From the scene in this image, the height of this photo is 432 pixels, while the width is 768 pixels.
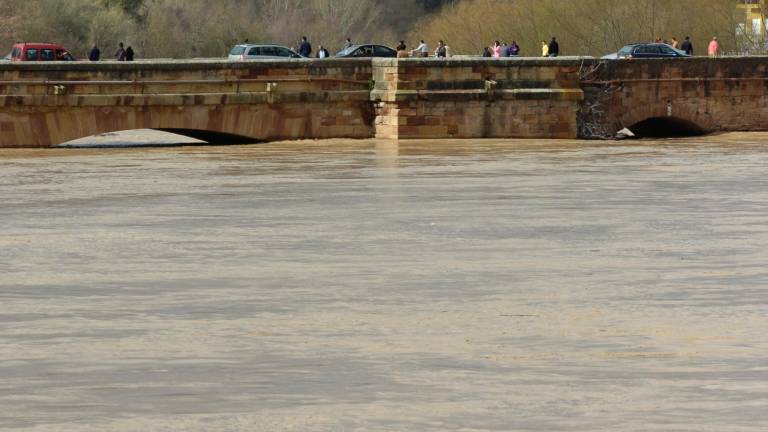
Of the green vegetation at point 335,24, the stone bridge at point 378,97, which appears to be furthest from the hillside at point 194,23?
the stone bridge at point 378,97

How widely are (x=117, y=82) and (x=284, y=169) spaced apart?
564cm

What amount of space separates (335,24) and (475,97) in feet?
173

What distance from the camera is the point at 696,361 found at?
12.2m

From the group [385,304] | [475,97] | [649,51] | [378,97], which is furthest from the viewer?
[649,51]

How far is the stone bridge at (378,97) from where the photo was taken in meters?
36.1

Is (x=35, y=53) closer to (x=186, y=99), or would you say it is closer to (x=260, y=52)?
(x=260, y=52)

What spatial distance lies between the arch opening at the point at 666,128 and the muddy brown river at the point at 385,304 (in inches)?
509

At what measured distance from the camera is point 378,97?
38094mm

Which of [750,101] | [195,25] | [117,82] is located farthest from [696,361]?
[195,25]

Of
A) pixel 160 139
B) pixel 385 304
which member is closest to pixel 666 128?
pixel 160 139

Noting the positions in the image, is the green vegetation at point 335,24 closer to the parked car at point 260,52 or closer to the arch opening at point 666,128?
the arch opening at point 666,128

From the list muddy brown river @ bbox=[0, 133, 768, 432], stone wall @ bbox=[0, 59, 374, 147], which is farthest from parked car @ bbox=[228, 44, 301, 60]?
muddy brown river @ bbox=[0, 133, 768, 432]

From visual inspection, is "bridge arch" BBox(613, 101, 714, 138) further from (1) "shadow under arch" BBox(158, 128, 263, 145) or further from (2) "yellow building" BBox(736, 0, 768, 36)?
(2) "yellow building" BBox(736, 0, 768, 36)

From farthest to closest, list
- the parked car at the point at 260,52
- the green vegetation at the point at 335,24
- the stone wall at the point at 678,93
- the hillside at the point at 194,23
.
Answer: the hillside at the point at 194,23
the green vegetation at the point at 335,24
the parked car at the point at 260,52
the stone wall at the point at 678,93
